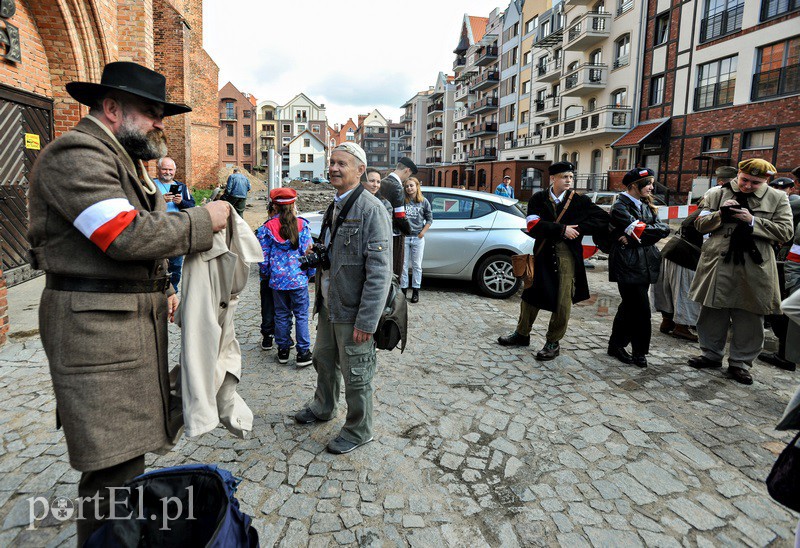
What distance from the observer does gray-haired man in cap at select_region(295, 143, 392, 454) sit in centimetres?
314

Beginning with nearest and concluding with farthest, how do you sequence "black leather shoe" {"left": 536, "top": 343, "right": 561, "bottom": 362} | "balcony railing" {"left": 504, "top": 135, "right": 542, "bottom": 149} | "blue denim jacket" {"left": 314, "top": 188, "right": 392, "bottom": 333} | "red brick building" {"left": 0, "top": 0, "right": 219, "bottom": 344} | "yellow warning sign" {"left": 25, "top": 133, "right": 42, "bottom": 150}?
1. "blue denim jacket" {"left": 314, "top": 188, "right": 392, "bottom": 333}
2. "black leather shoe" {"left": 536, "top": 343, "right": 561, "bottom": 362}
3. "red brick building" {"left": 0, "top": 0, "right": 219, "bottom": 344}
4. "yellow warning sign" {"left": 25, "top": 133, "right": 42, "bottom": 150}
5. "balcony railing" {"left": 504, "top": 135, "right": 542, "bottom": 149}

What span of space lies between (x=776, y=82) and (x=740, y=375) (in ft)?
77.8

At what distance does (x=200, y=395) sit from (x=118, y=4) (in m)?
9.86

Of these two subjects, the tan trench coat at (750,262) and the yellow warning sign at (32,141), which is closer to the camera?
the tan trench coat at (750,262)

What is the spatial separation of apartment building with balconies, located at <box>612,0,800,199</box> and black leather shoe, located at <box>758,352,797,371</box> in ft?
66.3

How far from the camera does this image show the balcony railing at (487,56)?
172 ft

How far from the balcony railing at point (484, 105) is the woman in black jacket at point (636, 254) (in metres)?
50.1

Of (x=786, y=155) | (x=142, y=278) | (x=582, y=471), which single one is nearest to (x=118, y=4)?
(x=142, y=278)

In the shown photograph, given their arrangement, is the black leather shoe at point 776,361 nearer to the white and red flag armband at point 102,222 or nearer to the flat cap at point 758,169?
the flat cap at point 758,169

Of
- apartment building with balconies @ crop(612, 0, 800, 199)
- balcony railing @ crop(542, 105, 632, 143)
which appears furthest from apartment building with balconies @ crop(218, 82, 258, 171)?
apartment building with balconies @ crop(612, 0, 800, 199)

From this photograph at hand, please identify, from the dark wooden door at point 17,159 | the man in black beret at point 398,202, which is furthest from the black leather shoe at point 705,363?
the dark wooden door at point 17,159

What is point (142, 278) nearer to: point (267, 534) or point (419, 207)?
point (267, 534)

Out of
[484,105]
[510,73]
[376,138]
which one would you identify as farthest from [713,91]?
[376,138]

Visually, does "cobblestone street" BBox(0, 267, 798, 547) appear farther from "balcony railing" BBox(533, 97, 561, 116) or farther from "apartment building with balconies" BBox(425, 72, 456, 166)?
"apartment building with balconies" BBox(425, 72, 456, 166)
